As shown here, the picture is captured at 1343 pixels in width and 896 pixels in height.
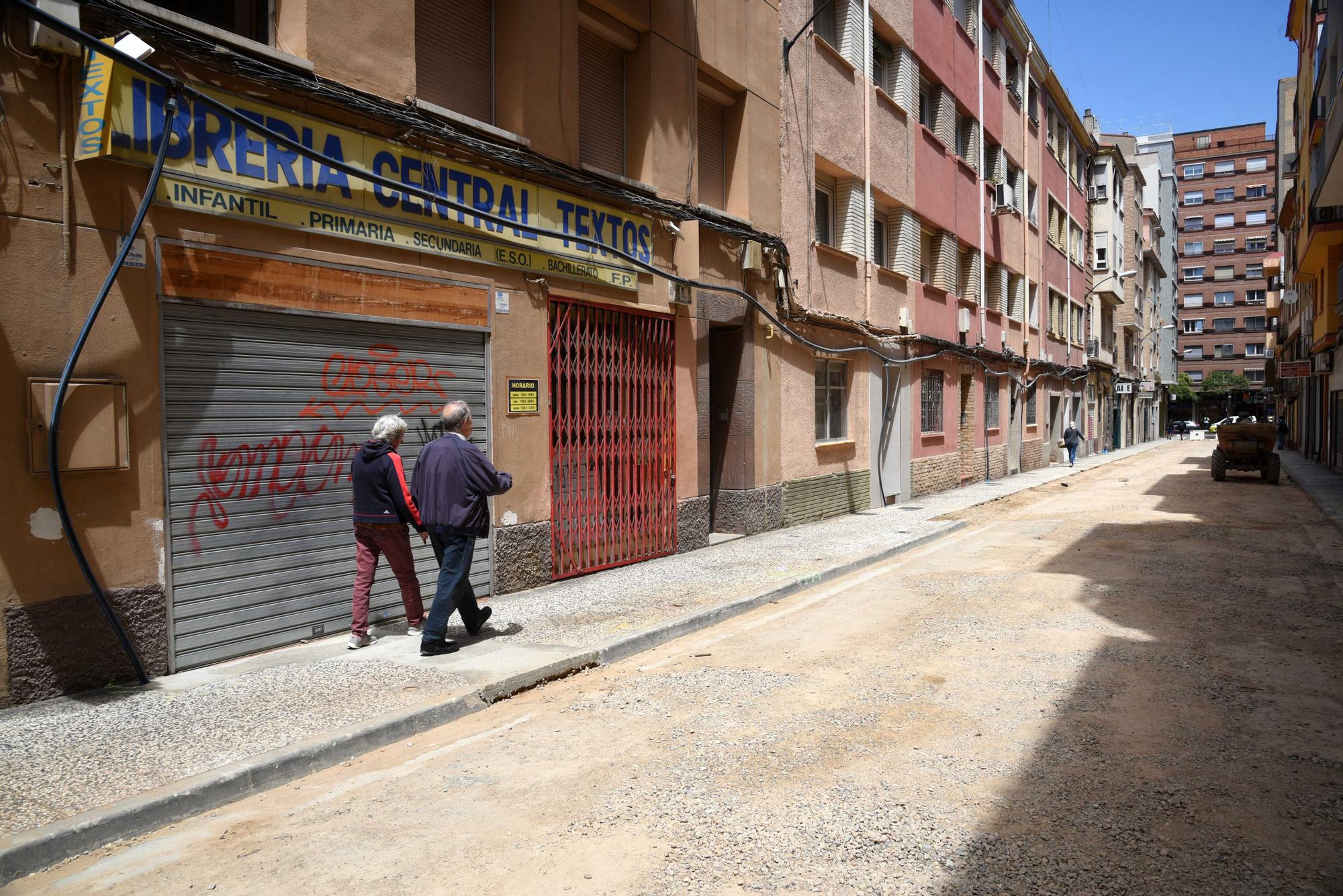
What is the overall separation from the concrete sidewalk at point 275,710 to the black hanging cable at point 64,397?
1.42 feet

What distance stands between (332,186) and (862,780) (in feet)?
19.2

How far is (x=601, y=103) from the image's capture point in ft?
35.0

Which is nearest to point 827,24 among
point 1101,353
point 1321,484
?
point 1321,484

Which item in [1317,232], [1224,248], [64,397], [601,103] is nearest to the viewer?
[64,397]

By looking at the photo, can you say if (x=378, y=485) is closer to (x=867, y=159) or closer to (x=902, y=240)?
(x=867, y=159)

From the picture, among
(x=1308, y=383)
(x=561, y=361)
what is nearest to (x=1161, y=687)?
(x=561, y=361)

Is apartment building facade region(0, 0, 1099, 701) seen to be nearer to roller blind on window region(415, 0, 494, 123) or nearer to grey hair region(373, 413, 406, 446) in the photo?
roller blind on window region(415, 0, 494, 123)

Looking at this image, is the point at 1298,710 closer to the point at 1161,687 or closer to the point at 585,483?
the point at 1161,687

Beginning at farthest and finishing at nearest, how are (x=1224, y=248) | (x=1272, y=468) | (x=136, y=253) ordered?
(x=1224, y=248)
(x=1272, y=468)
(x=136, y=253)

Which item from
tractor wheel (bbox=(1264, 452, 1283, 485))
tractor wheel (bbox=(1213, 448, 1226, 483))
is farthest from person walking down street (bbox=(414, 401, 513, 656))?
tractor wheel (bbox=(1264, 452, 1283, 485))

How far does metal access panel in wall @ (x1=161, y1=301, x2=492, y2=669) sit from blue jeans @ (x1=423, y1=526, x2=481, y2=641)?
109cm

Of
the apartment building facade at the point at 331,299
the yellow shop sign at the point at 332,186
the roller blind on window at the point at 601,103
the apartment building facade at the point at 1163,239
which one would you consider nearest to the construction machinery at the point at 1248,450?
the apartment building facade at the point at 331,299

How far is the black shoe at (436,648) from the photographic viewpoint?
21.5 feet

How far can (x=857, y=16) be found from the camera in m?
16.2
